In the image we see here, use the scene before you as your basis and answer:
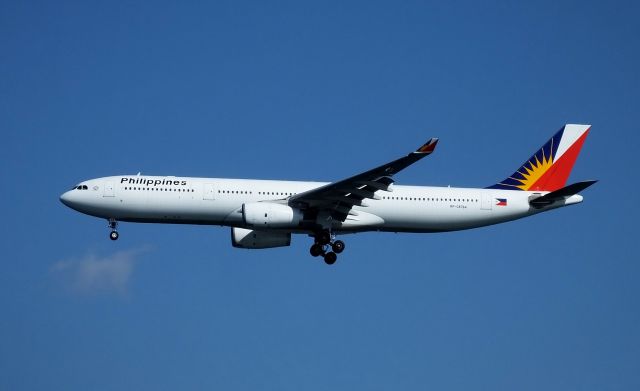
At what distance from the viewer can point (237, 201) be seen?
4738 centimetres

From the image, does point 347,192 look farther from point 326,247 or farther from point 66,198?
point 66,198

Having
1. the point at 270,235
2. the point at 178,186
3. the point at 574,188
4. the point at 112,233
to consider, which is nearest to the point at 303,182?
the point at 270,235

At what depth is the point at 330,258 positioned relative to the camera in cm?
4894

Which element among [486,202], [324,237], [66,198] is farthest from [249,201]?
[486,202]

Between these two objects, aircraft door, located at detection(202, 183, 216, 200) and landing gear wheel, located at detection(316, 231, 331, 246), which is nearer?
aircraft door, located at detection(202, 183, 216, 200)

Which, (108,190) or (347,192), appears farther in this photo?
(108,190)

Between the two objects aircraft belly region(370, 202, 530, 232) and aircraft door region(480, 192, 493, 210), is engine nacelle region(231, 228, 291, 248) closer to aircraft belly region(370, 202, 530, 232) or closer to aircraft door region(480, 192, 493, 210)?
aircraft belly region(370, 202, 530, 232)

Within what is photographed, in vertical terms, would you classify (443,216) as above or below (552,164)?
below

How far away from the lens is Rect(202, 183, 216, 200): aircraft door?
47.2 meters

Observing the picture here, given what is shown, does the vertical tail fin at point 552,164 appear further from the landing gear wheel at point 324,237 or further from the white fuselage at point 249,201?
the landing gear wheel at point 324,237

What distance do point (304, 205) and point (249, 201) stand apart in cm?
275

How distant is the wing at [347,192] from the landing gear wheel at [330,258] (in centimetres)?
211

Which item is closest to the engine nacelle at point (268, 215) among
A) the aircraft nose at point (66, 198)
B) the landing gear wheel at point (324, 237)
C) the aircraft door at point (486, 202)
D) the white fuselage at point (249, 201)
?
the white fuselage at point (249, 201)

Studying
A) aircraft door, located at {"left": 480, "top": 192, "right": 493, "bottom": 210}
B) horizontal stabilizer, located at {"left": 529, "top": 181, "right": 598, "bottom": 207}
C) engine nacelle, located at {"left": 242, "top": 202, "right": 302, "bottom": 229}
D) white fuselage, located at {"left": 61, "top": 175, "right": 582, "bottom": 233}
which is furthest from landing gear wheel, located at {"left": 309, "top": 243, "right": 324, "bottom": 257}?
horizontal stabilizer, located at {"left": 529, "top": 181, "right": 598, "bottom": 207}
